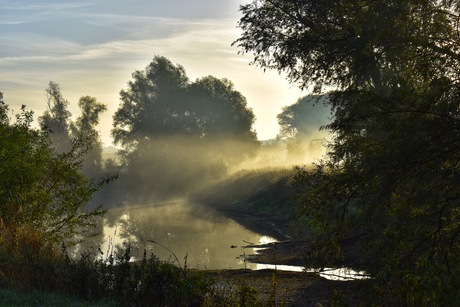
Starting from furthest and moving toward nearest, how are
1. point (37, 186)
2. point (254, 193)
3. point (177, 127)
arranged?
point (177, 127) < point (254, 193) < point (37, 186)

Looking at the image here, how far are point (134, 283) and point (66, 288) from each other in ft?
4.52

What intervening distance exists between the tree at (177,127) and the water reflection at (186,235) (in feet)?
54.1

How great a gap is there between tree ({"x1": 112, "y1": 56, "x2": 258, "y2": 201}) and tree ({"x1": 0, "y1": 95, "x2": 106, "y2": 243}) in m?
43.8

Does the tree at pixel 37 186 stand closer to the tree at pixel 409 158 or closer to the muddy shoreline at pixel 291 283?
the muddy shoreline at pixel 291 283

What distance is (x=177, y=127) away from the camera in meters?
62.4

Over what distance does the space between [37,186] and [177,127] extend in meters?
48.6

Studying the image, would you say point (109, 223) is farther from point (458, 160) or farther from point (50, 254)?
point (458, 160)

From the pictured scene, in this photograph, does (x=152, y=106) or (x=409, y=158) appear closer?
(x=409, y=158)

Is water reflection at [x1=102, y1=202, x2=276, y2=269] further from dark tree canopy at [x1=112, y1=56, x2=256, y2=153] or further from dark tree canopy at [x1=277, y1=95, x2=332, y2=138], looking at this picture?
dark tree canopy at [x1=277, y1=95, x2=332, y2=138]

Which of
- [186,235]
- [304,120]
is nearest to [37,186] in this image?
[186,235]

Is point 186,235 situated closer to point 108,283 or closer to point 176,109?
point 108,283

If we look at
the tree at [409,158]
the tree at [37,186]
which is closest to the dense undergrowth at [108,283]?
the tree at [409,158]

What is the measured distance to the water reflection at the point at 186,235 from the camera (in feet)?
65.5

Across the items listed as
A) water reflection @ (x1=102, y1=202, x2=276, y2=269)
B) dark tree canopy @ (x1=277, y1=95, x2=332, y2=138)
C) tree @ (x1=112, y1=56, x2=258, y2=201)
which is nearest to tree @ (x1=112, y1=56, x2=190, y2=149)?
tree @ (x1=112, y1=56, x2=258, y2=201)
